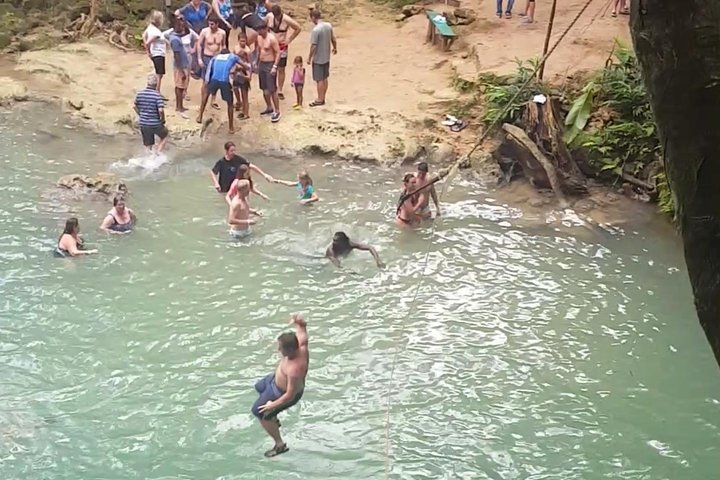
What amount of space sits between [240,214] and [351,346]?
292 cm

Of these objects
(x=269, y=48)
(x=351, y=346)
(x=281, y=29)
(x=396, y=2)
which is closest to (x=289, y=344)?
(x=351, y=346)

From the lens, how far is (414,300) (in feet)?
31.0

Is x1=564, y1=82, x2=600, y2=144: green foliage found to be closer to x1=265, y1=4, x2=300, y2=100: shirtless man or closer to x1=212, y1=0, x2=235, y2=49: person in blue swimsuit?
x1=265, y1=4, x2=300, y2=100: shirtless man

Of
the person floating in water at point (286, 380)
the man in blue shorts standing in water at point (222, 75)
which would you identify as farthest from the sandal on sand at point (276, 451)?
the man in blue shorts standing in water at point (222, 75)

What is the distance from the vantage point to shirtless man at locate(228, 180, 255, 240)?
1075cm

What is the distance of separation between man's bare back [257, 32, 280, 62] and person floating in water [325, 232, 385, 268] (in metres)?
4.65

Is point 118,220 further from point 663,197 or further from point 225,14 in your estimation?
point 663,197

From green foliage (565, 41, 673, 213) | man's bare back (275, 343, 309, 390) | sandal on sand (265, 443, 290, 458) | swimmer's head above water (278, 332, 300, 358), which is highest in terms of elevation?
green foliage (565, 41, 673, 213)

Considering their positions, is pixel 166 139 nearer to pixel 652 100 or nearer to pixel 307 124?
pixel 307 124

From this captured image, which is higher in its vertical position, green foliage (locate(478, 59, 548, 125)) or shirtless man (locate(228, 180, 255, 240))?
green foliage (locate(478, 59, 548, 125))

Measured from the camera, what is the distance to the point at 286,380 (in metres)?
6.69

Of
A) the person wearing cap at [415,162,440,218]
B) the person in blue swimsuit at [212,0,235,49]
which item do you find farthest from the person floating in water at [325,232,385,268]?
the person in blue swimsuit at [212,0,235,49]

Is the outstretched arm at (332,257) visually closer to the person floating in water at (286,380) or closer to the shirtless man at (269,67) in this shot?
the person floating in water at (286,380)

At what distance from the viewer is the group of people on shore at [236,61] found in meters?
13.5
